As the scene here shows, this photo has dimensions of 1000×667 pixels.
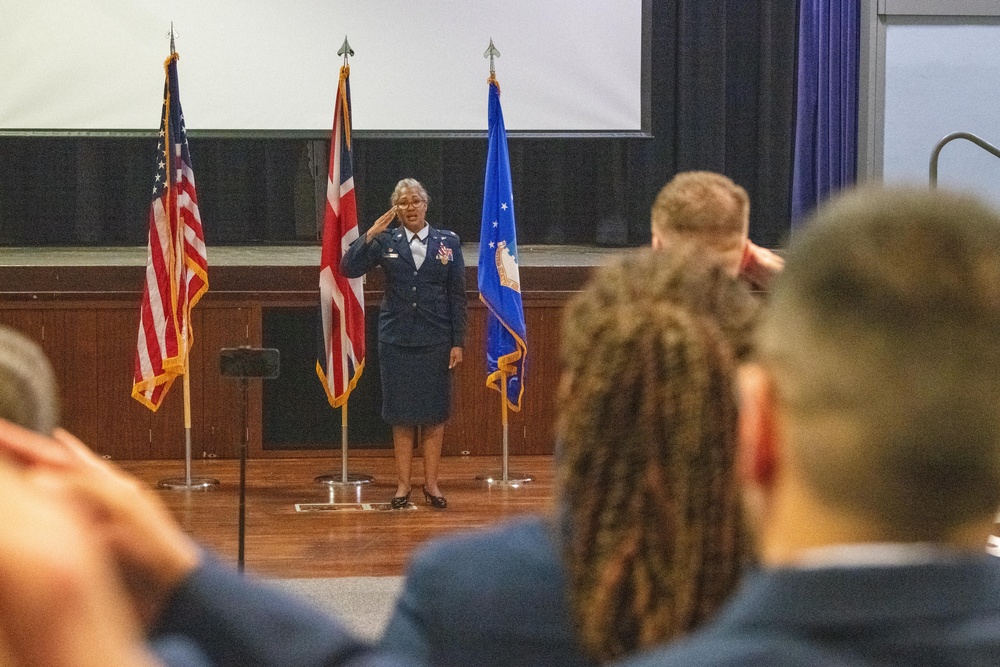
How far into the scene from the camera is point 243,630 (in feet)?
2.11

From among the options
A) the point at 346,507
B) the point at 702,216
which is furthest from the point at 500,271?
the point at 702,216

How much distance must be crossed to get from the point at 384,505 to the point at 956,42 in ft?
14.9

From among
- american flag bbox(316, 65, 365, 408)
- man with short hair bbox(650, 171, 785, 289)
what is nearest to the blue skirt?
american flag bbox(316, 65, 365, 408)

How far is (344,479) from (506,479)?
30.0 inches

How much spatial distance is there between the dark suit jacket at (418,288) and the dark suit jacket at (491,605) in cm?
486

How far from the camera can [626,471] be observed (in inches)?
33.5

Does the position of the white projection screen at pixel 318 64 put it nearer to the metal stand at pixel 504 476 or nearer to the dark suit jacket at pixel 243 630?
the metal stand at pixel 504 476

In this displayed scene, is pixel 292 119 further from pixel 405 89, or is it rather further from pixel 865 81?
pixel 865 81

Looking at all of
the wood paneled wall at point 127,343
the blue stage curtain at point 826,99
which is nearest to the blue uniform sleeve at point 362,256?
the wood paneled wall at point 127,343

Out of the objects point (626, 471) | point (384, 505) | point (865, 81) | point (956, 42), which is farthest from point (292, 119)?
point (626, 471)

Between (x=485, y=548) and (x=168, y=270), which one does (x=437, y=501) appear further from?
(x=485, y=548)

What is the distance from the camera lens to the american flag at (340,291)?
19.9 feet

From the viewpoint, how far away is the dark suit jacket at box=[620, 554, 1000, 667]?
532 millimetres

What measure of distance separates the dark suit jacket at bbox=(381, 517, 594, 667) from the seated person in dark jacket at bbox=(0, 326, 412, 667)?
0.22m
